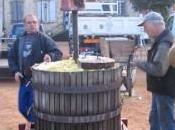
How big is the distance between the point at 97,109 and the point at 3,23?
31992 millimetres

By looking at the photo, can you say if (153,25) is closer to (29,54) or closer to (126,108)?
(29,54)

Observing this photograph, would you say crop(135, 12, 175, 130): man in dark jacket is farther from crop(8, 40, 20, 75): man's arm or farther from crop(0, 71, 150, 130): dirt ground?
crop(0, 71, 150, 130): dirt ground

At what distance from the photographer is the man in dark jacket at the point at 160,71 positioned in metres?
5.66

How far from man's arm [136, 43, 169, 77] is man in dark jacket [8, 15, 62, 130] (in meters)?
1.51

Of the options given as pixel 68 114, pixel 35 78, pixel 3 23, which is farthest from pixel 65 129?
pixel 3 23

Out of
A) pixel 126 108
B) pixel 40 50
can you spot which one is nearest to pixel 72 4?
pixel 40 50

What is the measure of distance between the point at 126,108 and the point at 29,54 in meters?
4.16

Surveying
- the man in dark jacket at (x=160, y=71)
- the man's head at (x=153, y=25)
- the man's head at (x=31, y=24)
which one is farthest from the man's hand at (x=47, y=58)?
the man's head at (x=153, y=25)

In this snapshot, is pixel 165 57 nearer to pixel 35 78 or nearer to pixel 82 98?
pixel 82 98

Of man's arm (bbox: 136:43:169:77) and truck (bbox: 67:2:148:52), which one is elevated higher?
man's arm (bbox: 136:43:169:77)

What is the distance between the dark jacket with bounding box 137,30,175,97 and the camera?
18.5 feet

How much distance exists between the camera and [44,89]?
525cm

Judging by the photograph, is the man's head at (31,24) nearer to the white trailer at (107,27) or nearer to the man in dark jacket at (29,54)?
the man in dark jacket at (29,54)

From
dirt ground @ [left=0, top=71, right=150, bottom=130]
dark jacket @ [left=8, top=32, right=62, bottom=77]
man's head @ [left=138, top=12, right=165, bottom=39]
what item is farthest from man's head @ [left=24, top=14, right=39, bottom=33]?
dirt ground @ [left=0, top=71, right=150, bottom=130]
